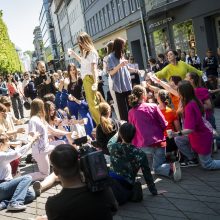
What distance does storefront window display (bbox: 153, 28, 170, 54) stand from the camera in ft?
91.8

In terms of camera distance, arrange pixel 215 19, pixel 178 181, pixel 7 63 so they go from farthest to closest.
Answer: pixel 7 63, pixel 215 19, pixel 178 181

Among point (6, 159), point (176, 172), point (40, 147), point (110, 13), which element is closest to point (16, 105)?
point (40, 147)

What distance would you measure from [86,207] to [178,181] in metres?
3.11

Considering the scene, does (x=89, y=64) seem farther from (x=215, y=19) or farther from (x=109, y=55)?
(x=215, y=19)

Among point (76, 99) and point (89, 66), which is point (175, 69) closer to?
point (89, 66)

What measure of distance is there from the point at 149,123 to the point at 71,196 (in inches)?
135

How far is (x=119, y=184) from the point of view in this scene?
5.41 m

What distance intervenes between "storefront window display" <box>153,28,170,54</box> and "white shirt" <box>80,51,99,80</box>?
19.8m

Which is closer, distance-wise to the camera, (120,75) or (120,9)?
(120,75)

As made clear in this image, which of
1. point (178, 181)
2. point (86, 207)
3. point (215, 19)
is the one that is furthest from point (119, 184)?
point (215, 19)

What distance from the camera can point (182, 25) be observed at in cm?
2519

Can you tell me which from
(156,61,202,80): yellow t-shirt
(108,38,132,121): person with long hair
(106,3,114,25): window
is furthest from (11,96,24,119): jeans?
(106,3,114,25): window

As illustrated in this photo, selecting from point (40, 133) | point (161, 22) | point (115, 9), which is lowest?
point (40, 133)

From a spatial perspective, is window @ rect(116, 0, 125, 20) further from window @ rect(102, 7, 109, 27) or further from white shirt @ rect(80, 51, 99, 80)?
white shirt @ rect(80, 51, 99, 80)
